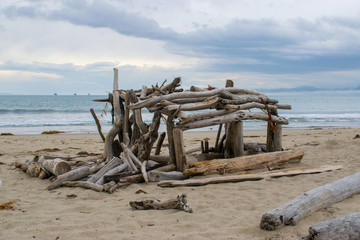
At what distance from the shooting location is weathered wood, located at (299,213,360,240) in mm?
2742

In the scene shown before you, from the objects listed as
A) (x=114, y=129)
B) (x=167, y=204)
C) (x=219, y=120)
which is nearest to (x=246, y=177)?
(x=219, y=120)

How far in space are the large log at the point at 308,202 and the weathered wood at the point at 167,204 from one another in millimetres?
1185

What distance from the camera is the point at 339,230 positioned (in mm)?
2783

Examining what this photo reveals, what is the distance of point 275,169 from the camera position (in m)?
7.22

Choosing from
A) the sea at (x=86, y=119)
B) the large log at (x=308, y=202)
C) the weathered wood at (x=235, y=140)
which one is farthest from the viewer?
the sea at (x=86, y=119)

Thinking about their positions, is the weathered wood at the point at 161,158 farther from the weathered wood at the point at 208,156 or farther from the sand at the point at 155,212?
the sand at the point at 155,212

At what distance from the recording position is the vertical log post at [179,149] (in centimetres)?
650

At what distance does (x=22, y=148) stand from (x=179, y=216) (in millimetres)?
9746

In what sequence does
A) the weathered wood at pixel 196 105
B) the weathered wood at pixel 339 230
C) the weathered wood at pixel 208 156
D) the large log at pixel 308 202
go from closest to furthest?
the weathered wood at pixel 339 230
the large log at pixel 308 202
the weathered wood at pixel 196 105
the weathered wood at pixel 208 156

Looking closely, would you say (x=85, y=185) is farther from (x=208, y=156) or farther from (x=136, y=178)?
(x=208, y=156)

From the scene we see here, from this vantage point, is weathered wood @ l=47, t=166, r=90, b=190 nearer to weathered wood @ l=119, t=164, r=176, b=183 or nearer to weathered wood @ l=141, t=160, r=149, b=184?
weathered wood @ l=119, t=164, r=176, b=183

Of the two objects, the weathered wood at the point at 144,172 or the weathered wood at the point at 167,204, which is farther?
the weathered wood at the point at 144,172

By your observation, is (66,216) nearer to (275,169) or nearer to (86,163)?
(86,163)

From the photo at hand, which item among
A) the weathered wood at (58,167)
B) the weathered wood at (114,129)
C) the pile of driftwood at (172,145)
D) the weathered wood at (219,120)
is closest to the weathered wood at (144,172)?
the pile of driftwood at (172,145)
